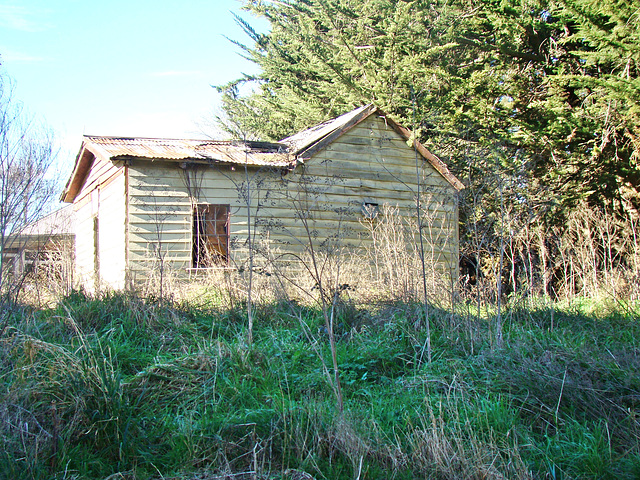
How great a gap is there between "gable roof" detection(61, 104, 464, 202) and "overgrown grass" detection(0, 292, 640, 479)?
5100 millimetres

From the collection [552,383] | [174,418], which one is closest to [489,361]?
[552,383]

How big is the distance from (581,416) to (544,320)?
115 inches

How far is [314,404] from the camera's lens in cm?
444

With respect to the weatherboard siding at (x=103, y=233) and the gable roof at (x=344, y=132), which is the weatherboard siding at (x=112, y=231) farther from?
the gable roof at (x=344, y=132)

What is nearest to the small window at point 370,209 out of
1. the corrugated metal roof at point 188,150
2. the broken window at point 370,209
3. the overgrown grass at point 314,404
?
the broken window at point 370,209

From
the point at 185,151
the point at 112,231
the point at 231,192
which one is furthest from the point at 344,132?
the point at 112,231

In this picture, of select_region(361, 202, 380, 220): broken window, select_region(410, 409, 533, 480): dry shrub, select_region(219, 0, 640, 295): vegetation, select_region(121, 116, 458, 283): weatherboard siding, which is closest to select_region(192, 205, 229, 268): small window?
select_region(121, 116, 458, 283): weatherboard siding

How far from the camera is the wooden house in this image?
1093cm

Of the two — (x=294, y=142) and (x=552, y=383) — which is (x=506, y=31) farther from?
(x=552, y=383)

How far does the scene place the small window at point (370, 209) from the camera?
12.4 m

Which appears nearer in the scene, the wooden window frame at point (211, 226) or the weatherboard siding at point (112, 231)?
the weatherboard siding at point (112, 231)

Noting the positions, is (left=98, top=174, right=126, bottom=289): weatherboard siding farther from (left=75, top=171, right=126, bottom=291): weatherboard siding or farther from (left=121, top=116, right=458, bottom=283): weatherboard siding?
(left=121, top=116, right=458, bottom=283): weatherboard siding

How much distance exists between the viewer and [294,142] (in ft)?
44.7

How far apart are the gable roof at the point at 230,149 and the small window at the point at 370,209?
1711 mm
